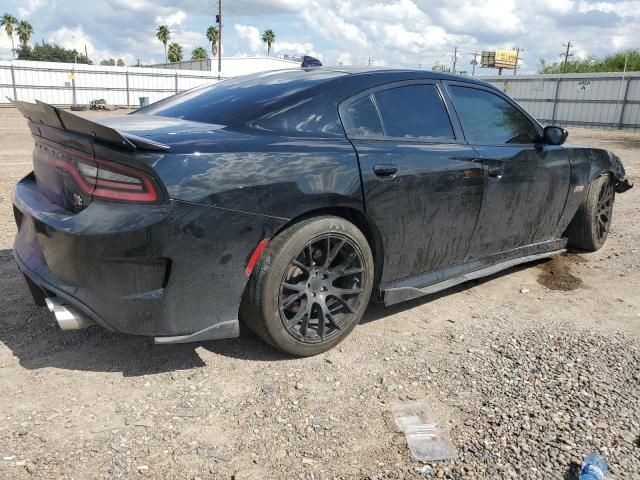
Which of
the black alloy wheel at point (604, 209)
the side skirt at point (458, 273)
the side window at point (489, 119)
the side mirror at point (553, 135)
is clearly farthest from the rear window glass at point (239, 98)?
the black alloy wheel at point (604, 209)

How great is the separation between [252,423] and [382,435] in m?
0.59

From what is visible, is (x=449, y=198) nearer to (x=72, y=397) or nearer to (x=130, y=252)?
(x=130, y=252)

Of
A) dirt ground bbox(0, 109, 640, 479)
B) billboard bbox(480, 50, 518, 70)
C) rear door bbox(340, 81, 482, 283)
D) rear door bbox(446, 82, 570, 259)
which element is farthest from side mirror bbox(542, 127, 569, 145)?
billboard bbox(480, 50, 518, 70)

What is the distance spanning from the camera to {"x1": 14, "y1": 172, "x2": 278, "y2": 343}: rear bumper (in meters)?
2.37

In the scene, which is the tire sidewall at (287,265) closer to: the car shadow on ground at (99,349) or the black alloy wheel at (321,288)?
the black alloy wheel at (321,288)

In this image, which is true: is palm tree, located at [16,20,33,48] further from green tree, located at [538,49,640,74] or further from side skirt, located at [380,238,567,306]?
side skirt, located at [380,238,567,306]

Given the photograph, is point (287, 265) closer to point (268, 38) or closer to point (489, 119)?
point (489, 119)

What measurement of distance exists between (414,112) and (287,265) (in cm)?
139

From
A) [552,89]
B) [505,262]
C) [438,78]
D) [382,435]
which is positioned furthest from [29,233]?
[552,89]

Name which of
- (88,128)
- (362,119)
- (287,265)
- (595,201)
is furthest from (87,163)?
(595,201)

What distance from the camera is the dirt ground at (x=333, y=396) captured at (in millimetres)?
2184

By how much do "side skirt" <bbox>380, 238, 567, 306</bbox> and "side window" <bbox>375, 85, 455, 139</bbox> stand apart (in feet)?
2.98

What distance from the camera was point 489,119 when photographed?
395cm

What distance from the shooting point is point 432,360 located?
3.05m
